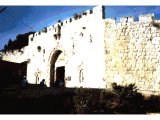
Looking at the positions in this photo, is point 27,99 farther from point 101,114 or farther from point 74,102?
point 101,114

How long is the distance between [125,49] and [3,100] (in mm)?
8521

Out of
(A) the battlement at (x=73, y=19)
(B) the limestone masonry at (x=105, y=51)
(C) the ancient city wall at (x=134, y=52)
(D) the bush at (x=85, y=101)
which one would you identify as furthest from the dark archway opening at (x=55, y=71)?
(D) the bush at (x=85, y=101)

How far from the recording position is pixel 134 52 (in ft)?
55.5

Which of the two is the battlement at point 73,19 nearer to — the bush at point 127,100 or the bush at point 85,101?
the bush at point 127,100

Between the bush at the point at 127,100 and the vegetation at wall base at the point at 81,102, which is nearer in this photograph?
the vegetation at wall base at the point at 81,102

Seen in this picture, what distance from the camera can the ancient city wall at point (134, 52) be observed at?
16266 mm

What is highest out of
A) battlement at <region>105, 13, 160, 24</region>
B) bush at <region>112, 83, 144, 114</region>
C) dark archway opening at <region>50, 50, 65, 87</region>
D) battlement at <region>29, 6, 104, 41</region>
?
battlement at <region>29, 6, 104, 41</region>

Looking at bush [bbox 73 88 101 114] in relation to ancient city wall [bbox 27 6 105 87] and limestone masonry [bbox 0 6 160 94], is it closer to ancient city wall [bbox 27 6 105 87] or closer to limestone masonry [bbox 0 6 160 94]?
limestone masonry [bbox 0 6 160 94]

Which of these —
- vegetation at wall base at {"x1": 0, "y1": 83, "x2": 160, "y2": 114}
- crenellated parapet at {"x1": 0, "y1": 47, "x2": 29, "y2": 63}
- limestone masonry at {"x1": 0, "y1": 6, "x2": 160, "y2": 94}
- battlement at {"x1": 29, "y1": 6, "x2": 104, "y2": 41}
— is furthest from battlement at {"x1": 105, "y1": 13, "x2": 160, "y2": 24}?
crenellated parapet at {"x1": 0, "y1": 47, "x2": 29, "y2": 63}

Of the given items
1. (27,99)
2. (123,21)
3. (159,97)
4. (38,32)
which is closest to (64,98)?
(27,99)

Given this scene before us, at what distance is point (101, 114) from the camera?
11.9 meters

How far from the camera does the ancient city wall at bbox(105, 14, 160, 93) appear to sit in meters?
16.3

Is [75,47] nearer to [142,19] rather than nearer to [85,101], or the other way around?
[142,19]

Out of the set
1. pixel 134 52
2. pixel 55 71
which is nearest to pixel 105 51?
pixel 134 52
